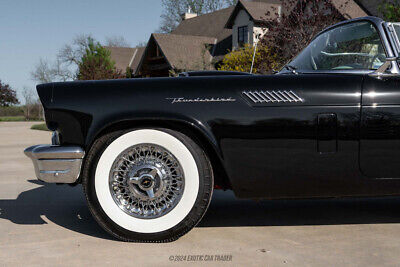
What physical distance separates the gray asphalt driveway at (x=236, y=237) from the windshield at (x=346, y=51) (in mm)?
1145

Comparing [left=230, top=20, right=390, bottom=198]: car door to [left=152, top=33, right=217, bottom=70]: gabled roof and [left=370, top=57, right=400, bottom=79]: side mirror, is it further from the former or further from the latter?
[left=152, top=33, right=217, bottom=70]: gabled roof

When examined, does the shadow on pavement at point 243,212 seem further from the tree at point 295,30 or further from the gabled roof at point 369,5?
the gabled roof at point 369,5

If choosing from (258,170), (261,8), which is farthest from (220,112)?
(261,8)

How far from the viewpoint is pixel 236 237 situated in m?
3.05

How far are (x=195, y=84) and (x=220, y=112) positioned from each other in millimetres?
255

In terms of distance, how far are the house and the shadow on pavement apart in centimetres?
1628

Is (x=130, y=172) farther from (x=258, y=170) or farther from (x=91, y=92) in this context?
(x=258, y=170)

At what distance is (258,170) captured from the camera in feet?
9.34

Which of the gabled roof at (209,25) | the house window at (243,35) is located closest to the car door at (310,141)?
the house window at (243,35)

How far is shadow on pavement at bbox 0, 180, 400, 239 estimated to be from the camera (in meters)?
3.45

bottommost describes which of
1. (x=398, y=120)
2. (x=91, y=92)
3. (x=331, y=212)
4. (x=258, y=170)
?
(x=331, y=212)

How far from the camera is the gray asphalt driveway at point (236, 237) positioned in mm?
2633

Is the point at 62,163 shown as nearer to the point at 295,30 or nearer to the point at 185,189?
the point at 185,189

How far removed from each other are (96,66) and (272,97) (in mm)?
24622
